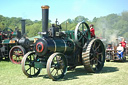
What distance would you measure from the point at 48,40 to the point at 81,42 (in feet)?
5.57

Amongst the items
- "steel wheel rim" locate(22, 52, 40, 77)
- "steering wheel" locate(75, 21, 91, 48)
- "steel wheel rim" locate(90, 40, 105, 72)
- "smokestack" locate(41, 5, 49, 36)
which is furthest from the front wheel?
"steel wheel rim" locate(90, 40, 105, 72)

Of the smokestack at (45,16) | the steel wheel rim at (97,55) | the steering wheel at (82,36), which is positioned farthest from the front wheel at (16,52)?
the steel wheel rim at (97,55)

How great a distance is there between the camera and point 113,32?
37500mm

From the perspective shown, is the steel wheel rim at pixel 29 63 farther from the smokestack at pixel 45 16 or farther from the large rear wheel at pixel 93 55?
the large rear wheel at pixel 93 55

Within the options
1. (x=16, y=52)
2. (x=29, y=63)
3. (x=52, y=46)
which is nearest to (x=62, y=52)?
(x=52, y=46)

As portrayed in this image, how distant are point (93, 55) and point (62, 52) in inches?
52.9

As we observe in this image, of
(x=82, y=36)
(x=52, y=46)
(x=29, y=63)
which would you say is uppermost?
(x=82, y=36)

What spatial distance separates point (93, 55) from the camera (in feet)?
23.1

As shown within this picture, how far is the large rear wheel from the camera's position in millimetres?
6688

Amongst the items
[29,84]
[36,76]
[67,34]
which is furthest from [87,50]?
[29,84]

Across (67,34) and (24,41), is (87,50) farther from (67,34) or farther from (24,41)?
(24,41)

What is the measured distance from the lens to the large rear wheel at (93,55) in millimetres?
6688

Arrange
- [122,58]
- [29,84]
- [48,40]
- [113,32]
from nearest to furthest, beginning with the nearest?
[29,84] → [48,40] → [122,58] → [113,32]

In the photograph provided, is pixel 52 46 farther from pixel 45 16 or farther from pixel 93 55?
pixel 45 16
